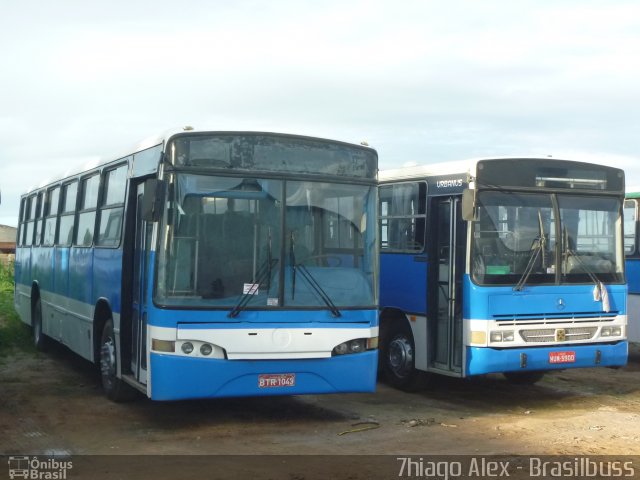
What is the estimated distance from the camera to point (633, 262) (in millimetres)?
15094

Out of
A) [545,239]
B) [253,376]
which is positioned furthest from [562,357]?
[253,376]

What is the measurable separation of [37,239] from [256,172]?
861 cm

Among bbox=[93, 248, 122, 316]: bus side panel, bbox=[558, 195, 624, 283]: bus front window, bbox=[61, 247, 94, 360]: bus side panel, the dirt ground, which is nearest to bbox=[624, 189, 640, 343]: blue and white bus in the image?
the dirt ground

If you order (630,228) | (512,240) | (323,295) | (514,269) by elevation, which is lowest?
(323,295)

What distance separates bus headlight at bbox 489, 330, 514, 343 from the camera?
1105 cm

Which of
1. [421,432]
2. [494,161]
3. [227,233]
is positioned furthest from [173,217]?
[494,161]

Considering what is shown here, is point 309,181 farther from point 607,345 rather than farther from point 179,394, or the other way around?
point 607,345

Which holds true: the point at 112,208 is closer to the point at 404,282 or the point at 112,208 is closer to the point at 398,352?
the point at 404,282

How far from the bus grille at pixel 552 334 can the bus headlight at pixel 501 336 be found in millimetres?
167

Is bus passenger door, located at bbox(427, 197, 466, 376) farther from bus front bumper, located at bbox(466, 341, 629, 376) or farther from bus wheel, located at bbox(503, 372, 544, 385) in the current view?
bus wheel, located at bbox(503, 372, 544, 385)

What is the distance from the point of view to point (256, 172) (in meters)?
9.77

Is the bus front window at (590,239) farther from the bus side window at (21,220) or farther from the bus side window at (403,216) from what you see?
the bus side window at (21,220)

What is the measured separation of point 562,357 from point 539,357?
331 millimetres

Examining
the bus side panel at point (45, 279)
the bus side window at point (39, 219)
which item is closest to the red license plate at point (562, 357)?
the bus side panel at point (45, 279)
